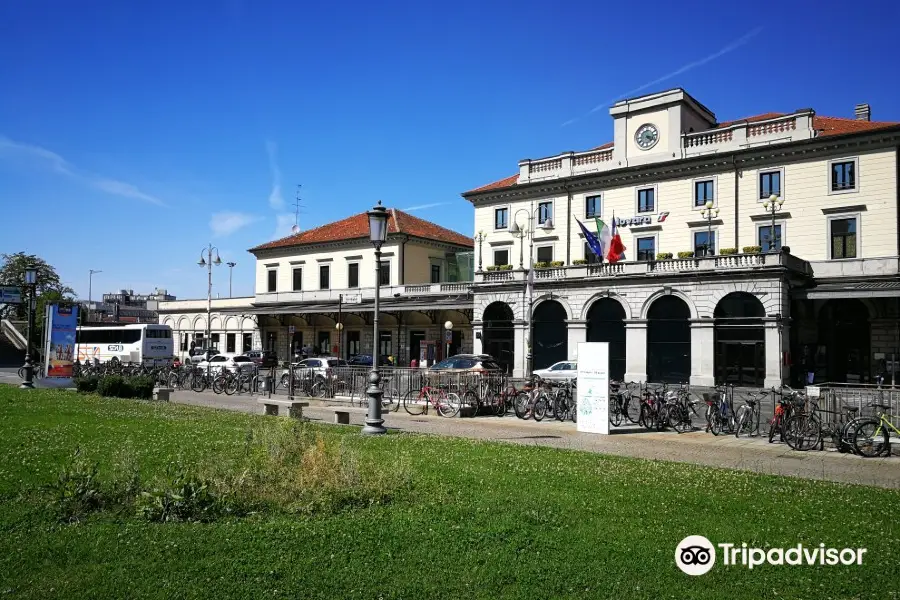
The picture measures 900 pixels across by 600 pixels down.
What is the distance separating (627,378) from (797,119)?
53.9 feet

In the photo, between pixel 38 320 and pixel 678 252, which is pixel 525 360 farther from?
pixel 38 320

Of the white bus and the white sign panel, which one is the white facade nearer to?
the white sign panel

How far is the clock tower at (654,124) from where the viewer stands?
41125 millimetres

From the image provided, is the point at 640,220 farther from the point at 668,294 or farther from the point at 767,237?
the point at 767,237

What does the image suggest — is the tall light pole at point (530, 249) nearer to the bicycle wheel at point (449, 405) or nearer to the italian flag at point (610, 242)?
the italian flag at point (610, 242)

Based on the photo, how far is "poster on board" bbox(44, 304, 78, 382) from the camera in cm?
3247

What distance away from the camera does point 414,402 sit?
22.0 metres

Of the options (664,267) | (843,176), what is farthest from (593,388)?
(843,176)

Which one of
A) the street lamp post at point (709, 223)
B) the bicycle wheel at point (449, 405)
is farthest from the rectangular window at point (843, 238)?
the bicycle wheel at point (449, 405)

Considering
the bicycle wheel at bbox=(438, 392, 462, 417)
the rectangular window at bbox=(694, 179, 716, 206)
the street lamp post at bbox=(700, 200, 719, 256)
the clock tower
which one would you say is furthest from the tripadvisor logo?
the clock tower

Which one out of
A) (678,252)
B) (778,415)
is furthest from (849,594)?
(678,252)

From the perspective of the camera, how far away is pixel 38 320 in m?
77.5

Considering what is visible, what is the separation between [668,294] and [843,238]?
9257 mm

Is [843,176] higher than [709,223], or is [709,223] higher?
[843,176]
